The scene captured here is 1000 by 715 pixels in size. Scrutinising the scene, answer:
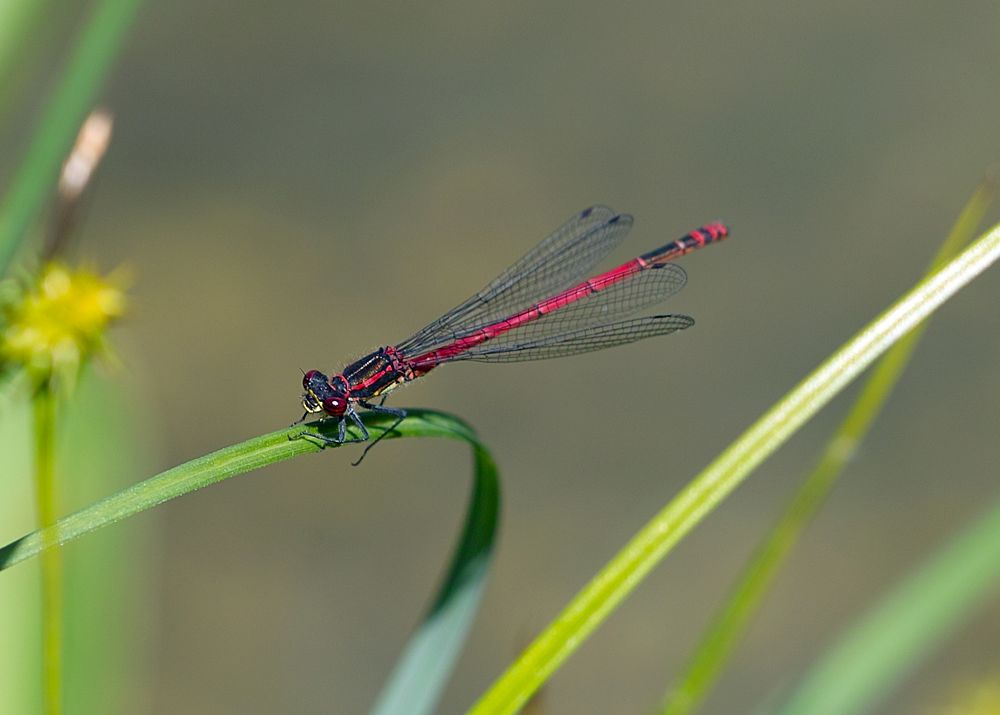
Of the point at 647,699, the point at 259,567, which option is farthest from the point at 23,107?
the point at 647,699

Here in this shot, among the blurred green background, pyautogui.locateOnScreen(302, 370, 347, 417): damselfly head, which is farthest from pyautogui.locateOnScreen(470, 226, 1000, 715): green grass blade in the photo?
the blurred green background

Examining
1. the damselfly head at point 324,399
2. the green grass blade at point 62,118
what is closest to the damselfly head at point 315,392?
the damselfly head at point 324,399

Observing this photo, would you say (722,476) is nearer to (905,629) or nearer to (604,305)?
(905,629)

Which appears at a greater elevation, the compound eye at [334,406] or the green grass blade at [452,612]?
the compound eye at [334,406]

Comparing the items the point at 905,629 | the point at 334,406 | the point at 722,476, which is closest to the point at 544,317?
the point at 334,406

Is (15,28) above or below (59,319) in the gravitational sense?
above

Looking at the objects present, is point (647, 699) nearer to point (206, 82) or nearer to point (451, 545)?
point (451, 545)

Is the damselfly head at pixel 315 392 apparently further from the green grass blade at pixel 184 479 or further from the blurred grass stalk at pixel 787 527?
the blurred grass stalk at pixel 787 527
